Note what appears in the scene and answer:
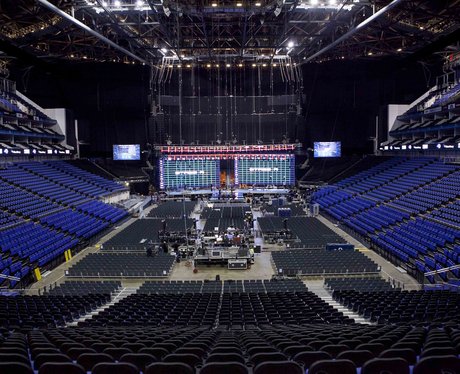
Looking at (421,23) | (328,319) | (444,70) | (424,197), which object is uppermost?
(421,23)

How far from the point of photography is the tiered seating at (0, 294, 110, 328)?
1066 cm

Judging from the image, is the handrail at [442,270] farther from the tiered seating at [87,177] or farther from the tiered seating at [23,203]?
the tiered seating at [87,177]

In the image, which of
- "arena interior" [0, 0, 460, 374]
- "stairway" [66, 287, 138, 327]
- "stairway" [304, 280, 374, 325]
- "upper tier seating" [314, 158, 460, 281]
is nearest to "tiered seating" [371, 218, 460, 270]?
"upper tier seating" [314, 158, 460, 281]

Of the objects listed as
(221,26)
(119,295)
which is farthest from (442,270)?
(221,26)

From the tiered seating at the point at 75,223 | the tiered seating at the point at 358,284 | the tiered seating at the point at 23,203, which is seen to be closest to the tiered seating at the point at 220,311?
the tiered seating at the point at 358,284

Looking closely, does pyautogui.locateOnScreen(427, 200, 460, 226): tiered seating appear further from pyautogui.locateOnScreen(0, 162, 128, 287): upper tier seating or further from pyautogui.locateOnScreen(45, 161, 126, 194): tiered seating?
pyautogui.locateOnScreen(45, 161, 126, 194): tiered seating

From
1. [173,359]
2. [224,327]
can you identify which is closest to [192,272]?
[224,327]

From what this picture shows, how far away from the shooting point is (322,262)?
2194 centimetres

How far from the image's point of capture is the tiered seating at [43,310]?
10.7 meters

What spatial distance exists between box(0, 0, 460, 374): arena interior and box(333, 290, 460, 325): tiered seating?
0.29 feet

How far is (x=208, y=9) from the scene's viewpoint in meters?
29.2

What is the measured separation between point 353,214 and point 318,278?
49.3 ft

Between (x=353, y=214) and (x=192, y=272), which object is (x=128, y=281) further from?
(x=353, y=214)

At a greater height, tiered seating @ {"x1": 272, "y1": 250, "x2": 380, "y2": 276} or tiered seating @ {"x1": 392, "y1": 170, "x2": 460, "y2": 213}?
tiered seating @ {"x1": 392, "y1": 170, "x2": 460, "y2": 213}
